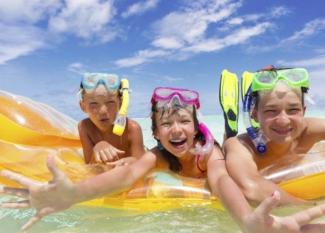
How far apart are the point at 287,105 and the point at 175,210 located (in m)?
0.89

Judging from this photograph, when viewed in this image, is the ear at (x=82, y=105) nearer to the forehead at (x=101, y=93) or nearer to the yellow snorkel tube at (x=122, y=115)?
the forehead at (x=101, y=93)

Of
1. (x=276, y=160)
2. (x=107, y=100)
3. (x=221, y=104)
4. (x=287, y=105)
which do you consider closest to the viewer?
(x=287, y=105)

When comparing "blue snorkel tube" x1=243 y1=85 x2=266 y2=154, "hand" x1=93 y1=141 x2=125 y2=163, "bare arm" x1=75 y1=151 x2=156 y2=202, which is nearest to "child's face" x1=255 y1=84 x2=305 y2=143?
"blue snorkel tube" x1=243 y1=85 x2=266 y2=154

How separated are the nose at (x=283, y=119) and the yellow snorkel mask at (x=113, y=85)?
1198mm

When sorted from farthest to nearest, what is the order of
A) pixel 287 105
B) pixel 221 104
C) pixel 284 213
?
pixel 221 104
pixel 287 105
pixel 284 213

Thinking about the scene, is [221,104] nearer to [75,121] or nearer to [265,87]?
[265,87]

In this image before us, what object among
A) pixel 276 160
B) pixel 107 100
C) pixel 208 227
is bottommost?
pixel 208 227

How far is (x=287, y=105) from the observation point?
8.24 feet

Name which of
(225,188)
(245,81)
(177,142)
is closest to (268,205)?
(225,188)

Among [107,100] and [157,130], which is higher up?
[107,100]

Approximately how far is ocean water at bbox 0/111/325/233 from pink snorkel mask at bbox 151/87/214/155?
1.42 ft

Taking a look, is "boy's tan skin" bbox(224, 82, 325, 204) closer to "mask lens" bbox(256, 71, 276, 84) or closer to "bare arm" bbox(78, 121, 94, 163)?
"mask lens" bbox(256, 71, 276, 84)

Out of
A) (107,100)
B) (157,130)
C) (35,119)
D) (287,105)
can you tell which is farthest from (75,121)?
(287,105)

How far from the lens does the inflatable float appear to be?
257 centimetres
